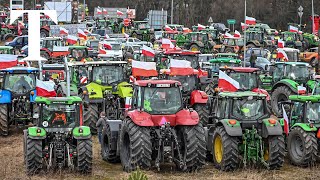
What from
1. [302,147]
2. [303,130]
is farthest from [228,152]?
[302,147]

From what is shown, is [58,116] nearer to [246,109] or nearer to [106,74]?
[246,109]

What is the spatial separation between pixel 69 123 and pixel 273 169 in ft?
14.9

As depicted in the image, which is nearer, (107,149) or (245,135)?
(245,135)

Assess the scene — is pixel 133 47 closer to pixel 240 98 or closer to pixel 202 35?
pixel 202 35

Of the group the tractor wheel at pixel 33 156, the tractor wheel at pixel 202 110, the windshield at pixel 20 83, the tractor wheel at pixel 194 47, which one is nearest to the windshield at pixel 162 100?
the tractor wheel at pixel 33 156

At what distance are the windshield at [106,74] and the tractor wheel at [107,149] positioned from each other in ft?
13.6

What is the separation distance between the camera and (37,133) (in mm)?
14867

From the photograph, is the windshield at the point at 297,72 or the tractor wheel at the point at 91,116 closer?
the tractor wheel at the point at 91,116

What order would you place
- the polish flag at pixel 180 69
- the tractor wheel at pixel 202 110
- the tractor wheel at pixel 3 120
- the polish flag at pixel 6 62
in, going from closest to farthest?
1. the tractor wheel at pixel 202 110
2. the tractor wheel at pixel 3 120
3. the polish flag at pixel 180 69
4. the polish flag at pixel 6 62

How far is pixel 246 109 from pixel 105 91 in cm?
605

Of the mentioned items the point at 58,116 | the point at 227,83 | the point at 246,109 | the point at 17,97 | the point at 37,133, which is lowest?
the point at 37,133

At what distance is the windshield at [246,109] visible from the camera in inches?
624

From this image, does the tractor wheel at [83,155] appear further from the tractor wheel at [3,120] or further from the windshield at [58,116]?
the tractor wheel at [3,120]

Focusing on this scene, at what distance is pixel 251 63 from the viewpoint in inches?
1432
